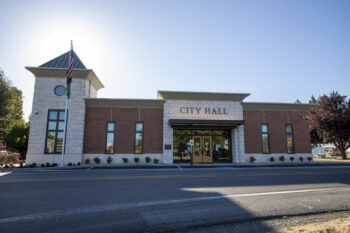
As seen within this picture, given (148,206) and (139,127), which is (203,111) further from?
(148,206)

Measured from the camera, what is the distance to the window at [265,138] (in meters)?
21.2

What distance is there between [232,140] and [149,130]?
864cm

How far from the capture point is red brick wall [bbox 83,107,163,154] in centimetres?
1927

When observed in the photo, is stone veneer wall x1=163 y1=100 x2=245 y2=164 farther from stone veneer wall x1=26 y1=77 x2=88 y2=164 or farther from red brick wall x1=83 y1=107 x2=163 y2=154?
stone veneer wall x1=26 y1=77 x2=88 y2=164

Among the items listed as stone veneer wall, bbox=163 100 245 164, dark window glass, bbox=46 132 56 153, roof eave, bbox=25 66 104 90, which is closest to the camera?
dark window glass, bbox=46 132 56 153

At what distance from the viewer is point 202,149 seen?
817 inches

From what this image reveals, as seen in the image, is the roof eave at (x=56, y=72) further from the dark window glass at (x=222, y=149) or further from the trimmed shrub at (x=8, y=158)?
the dark window glass at (x=222, y=149)

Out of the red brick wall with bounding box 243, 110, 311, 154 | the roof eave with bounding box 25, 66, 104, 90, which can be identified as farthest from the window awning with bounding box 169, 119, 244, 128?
the roof eave with bounding box 25, 66, 104, 90

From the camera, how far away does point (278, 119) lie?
71.6 feet

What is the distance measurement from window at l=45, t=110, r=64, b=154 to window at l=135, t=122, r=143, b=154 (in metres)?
6.62

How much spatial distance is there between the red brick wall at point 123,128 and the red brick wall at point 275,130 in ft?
29.9

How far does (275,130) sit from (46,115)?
2248 cm

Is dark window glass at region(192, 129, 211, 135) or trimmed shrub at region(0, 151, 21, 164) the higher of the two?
dark window glass at region(192, 129, 211, 135)

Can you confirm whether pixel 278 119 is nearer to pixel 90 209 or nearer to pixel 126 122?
pixel 126 122
